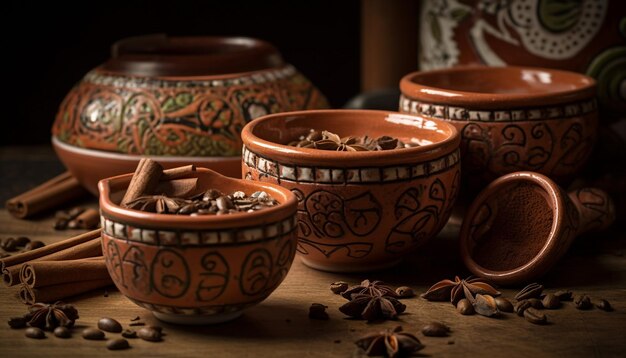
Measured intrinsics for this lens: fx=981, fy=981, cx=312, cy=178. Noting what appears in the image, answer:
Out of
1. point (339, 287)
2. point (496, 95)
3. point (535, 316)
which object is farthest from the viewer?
point (496, 95)

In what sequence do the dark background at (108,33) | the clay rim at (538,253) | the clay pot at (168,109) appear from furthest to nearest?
the dark background at (108,33), the clay pot at (168,109), the clay rim at (538,253)

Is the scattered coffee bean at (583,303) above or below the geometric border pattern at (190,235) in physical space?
below

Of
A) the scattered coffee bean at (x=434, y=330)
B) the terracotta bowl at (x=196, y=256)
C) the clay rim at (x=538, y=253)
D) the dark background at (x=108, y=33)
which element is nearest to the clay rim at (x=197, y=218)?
the terracotta bowl at (x=196, y=256)

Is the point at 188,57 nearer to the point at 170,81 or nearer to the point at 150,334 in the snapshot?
the point at 170,81

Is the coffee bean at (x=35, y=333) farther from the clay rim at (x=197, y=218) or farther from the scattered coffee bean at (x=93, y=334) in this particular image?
the clay rim at (x=197, y=218)

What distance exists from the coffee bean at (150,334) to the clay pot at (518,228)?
1.47 ft

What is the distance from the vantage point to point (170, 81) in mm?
1604

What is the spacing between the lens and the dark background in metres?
2.20

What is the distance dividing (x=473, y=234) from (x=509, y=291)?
12 cm

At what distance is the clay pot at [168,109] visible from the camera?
62.3 inches

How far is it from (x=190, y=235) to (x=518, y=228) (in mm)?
507

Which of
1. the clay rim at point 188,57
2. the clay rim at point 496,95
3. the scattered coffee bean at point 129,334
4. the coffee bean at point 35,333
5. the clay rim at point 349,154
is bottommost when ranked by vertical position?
the scattered coffee bean at point 129,334

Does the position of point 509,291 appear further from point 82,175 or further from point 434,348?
point 82,175

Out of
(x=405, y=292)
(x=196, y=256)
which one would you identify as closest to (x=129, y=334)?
(x=196, y=256)
